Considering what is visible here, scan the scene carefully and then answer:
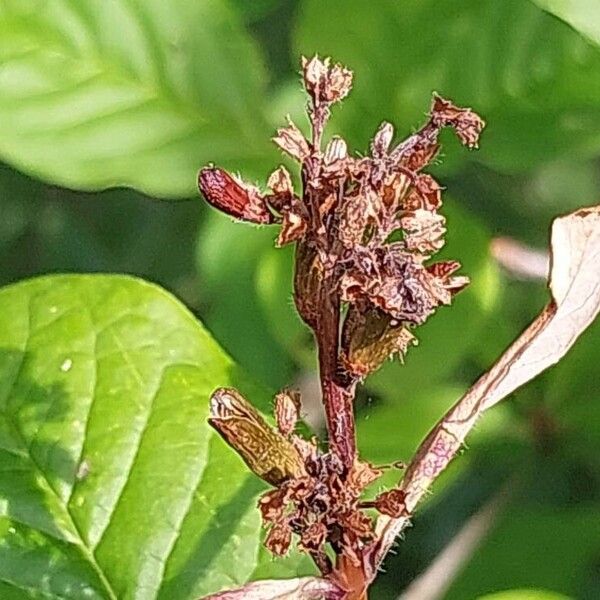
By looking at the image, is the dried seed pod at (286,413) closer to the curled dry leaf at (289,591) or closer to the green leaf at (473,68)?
the curled dry leaf at (289,591)

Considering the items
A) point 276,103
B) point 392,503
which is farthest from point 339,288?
point 276,103

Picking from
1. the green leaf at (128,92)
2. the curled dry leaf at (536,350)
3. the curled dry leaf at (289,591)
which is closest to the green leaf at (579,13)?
the curled dry leaf at (536,350)

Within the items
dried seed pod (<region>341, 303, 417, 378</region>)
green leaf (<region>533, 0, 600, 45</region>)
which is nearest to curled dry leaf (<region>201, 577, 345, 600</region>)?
dried seed pod (<region>341, 303, 417, 378</region>)

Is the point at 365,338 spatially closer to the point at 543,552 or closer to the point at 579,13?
the point at 579,13

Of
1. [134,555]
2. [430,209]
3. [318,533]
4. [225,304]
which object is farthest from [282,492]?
[225,304]

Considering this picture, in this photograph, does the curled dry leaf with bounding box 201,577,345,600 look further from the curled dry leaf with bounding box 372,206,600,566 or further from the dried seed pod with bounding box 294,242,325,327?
the dried seed pod with bounding box 294,242,325,327

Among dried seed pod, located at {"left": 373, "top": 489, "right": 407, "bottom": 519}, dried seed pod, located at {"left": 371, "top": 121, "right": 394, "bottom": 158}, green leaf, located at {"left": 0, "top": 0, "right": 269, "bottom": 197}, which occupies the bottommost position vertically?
dried seed pod, located at {"left": 373, "top": 489, "right": 407, "bottom": 519}

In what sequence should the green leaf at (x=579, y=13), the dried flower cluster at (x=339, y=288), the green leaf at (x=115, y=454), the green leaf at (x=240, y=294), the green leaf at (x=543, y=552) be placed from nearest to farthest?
the dried flower cluster at (x=339, y=288), the green leaf at (x=115, y=454), the green leaf at (x=579, y=13), the green leaf at (x=240, y=294), the green leaf at (x=543, y=552)
